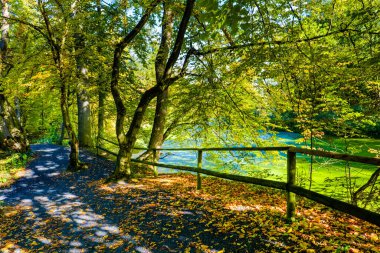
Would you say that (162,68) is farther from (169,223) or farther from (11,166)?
(11,166)

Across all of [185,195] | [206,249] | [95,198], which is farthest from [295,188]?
[95,198]

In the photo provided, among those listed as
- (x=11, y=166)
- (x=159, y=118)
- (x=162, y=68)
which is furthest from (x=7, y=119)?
(x=162, y=68)

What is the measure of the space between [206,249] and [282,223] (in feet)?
4.11

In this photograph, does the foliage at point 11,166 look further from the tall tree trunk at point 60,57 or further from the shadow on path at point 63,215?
the tall tree trunk at point 60,57

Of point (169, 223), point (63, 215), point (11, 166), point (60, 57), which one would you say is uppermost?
point (60, 57)

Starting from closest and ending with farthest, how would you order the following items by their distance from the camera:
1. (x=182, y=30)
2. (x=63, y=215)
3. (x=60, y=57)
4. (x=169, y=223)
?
(x=169, y=223) → (x=63, y=215) → (x=182, y=30) → (x=60, y=57)

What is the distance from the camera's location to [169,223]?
13.6 feet

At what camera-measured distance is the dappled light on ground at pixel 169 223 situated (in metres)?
3.20

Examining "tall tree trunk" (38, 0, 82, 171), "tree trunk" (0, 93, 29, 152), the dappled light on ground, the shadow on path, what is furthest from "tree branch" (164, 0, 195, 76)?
"tree trunk" (0, 93, 29, 152)

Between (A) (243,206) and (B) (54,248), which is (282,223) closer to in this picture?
(A) (243,206)

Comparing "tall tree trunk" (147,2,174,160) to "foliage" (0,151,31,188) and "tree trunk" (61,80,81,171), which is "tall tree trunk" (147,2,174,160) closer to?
"tree trunk" (61,80,81,171)

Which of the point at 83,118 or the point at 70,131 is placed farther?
the point at 83,118

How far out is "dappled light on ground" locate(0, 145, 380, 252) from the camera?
320 cm

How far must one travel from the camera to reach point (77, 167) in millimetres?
10258
